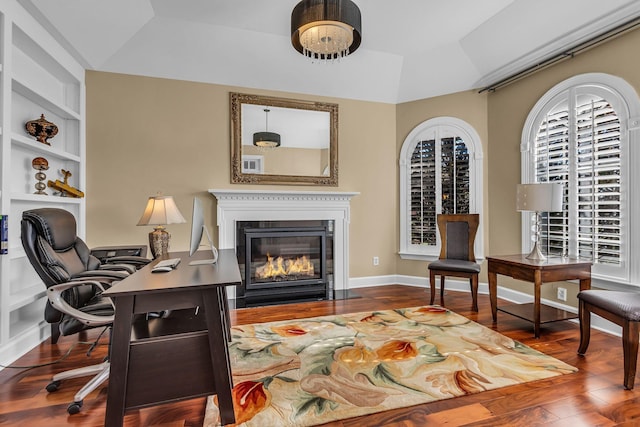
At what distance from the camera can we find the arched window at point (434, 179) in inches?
169

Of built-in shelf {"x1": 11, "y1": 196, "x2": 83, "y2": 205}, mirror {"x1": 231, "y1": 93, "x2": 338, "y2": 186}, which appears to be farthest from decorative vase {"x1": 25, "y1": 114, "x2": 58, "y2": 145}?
mirror {"x1": 231, "y1": 93, "x2": 338, "y2": 186}

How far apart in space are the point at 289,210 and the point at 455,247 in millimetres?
2072

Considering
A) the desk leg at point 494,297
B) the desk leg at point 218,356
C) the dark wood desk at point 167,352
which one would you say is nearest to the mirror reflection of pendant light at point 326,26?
the dark wood desk at point 167,352

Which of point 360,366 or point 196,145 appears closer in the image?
point 360,366

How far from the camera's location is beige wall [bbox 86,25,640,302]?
12.1ft

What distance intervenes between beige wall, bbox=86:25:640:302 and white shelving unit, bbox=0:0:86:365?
186mm

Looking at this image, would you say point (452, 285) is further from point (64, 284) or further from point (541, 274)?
point (64, 284)

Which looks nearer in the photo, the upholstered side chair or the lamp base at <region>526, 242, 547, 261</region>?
the lamp base at <region>526, 242, 547, 261</region>

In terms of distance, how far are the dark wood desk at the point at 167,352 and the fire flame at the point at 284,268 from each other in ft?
8.00

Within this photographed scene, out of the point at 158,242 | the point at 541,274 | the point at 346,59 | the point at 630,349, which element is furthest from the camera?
the point at 346,59

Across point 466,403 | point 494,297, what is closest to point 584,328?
point 494,297

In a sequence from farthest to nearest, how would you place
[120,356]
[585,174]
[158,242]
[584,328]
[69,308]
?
[158,242] < [585,174] < [584,328] < [69,308] < [120,356]

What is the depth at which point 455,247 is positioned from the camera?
3975 millimetres

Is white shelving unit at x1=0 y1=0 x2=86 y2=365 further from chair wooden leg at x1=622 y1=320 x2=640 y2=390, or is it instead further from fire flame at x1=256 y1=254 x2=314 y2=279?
chair wooden leg at x1=622 y1=320 x2=640 y2=390
